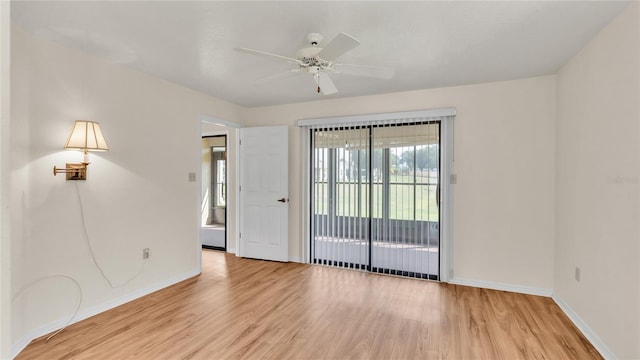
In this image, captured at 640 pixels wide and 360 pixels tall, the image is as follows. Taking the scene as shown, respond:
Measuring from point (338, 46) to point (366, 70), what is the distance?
1.17 meters

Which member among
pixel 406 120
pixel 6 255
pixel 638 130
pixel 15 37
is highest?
pixel 15 37

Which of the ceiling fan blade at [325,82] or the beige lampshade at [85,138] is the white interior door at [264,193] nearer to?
the ceiling fan blade at [325,82]

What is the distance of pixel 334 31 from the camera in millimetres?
2262

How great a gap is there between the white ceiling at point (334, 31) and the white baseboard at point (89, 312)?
2.32 meters

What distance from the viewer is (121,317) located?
278cm

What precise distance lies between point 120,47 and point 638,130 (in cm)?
385

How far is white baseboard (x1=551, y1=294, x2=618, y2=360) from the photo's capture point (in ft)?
7.13

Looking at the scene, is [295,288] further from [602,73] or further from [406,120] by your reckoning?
[602,73]

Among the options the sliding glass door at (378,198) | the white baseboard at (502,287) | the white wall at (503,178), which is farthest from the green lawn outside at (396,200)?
the white baseboard at (502,287)

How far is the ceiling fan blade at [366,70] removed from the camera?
9.82 ft

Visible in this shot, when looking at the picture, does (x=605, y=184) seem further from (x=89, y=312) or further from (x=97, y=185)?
(x=89, y=312)

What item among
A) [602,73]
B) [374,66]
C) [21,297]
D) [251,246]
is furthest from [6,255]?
[251,246]

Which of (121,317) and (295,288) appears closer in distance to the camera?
(121,317)

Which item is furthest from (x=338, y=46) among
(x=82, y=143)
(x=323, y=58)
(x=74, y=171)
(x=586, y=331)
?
(x=586, y=331)
